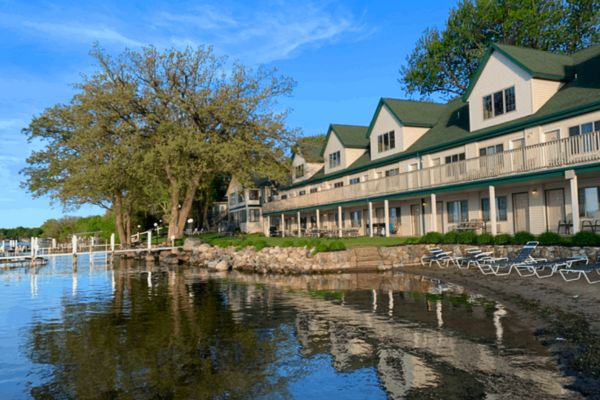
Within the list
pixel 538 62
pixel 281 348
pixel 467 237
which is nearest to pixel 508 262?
pixel 467 237

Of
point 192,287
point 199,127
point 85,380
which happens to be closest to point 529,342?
point 85,380

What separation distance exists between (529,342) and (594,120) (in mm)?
14876

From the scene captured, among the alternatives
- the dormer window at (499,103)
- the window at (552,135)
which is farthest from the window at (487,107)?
the window at (552,135)

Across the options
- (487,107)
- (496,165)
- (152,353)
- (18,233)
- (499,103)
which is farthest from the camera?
(18,233)

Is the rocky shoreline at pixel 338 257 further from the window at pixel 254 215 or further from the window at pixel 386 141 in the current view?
the window at pixel 254 215

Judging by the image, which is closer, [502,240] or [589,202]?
[589,202]

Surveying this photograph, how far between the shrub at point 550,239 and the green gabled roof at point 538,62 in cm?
893

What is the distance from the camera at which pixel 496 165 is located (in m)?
23.3

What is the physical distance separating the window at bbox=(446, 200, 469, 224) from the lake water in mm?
10847

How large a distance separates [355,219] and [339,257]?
525 inches

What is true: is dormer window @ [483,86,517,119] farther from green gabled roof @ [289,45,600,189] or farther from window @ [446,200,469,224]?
window @ [446,200,469,224]

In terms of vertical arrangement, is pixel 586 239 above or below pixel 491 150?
below

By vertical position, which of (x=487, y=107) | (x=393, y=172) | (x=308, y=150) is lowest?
(x=393, y=172)

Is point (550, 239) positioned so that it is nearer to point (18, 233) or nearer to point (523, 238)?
point (523, 238)
